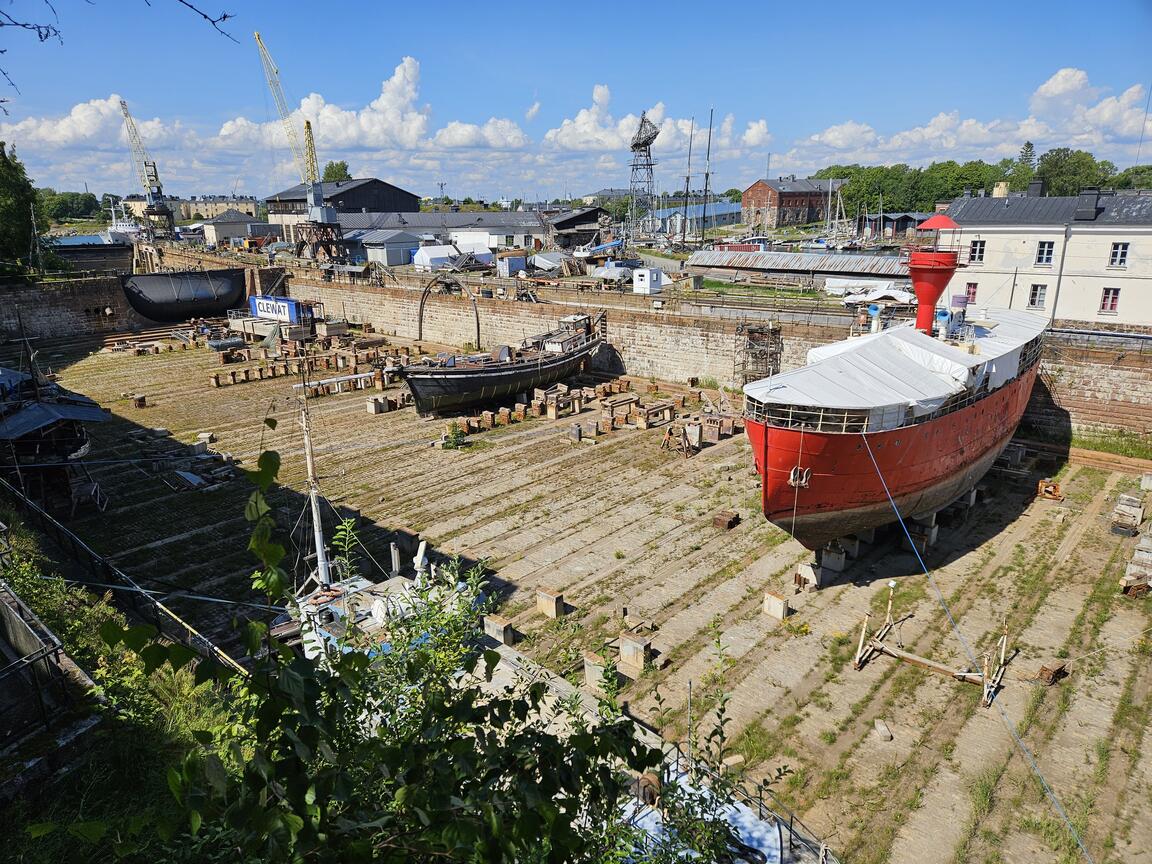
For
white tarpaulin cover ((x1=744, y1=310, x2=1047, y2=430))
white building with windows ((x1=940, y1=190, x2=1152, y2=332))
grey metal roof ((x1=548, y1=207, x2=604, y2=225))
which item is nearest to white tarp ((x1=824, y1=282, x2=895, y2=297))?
white building with windows ((x1=940, y1=190, x2=1152, y2=332))

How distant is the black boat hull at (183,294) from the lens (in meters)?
38.7

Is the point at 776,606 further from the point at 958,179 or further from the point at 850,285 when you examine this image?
the point at 958,179

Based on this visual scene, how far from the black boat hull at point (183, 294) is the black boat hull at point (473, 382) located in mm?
25555

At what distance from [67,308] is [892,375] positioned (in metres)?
43.2

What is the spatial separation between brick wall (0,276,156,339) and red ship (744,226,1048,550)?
1598 inches

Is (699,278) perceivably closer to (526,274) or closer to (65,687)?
(526,274)

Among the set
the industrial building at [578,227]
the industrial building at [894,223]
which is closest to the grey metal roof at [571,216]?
the industrial building at [578,227]

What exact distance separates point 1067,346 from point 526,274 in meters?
34.9

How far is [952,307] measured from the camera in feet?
51.0

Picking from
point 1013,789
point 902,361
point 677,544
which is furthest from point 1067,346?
point 1013,789

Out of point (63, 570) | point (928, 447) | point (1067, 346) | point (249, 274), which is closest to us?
point (63, 570)

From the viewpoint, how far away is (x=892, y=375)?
12.7m

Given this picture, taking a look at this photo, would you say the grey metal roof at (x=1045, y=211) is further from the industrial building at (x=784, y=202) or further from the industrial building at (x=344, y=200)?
the industrial building at (x=784, y=202)

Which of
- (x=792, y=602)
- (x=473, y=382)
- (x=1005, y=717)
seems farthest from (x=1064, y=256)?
(x=1005, y=717)
